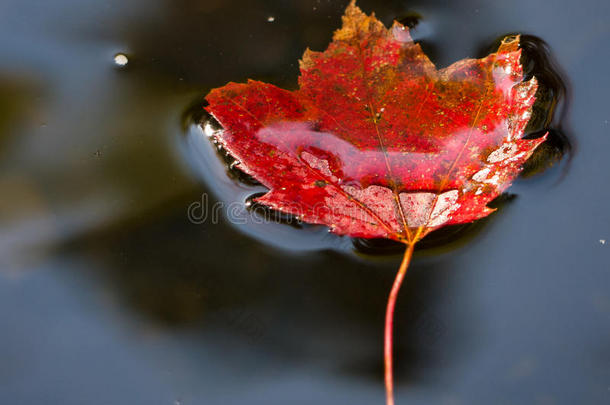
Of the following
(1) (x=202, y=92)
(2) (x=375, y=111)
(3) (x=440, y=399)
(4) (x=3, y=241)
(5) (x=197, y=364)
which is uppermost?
(1) (x=202, y=92)

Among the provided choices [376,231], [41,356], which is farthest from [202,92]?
[41,356]

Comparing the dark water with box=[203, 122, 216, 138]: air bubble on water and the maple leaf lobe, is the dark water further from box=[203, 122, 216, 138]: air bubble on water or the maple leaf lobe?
the maple leaf lobe

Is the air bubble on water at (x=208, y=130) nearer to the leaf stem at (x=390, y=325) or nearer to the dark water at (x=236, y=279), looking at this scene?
the dark water at (x=236, y=279)

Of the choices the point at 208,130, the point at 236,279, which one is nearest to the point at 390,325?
the point at 236,279

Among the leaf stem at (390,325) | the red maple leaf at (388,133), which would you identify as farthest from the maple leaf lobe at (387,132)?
the leaf stem at (390,325)

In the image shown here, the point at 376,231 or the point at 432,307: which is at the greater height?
the point at 376,231

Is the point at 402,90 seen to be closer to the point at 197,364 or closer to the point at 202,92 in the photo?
the point at 202,92
